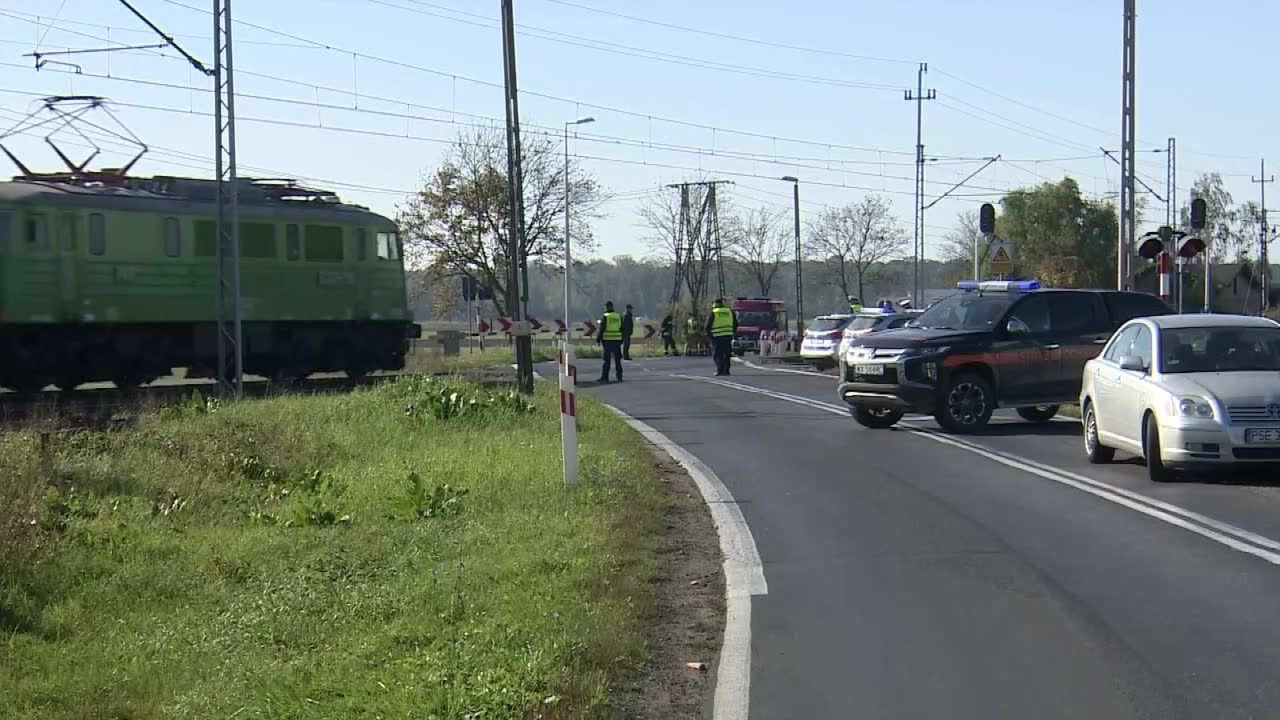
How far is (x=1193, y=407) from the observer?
12859 millimetres

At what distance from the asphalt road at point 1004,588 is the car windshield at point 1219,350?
1.13m

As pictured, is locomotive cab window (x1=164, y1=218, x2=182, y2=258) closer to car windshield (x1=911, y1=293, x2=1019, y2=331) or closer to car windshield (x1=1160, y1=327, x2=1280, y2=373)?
car windshield (x1=911, y1=293, x2=1019, y2=331)

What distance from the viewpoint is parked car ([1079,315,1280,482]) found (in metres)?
12.6

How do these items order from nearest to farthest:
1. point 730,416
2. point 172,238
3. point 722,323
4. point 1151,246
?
point 730,416 → point 1151,246 → point 172,238 → point 722,323

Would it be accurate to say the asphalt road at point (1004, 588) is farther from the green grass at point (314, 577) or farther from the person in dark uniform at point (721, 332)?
the person in dark uniform at point (721, 332)

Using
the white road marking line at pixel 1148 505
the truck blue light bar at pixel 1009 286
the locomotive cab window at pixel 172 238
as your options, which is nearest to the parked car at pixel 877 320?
the truck blue light bar at pixel 1009 286

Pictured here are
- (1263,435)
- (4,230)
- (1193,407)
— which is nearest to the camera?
(1263,435)

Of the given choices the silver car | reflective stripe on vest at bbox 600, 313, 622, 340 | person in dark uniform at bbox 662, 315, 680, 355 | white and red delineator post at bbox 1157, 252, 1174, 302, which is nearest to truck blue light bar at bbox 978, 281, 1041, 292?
white and red delineator post at bbox 1157, 252, 1174, 302

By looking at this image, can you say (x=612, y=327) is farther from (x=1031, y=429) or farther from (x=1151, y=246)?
(x=1031, y=429)

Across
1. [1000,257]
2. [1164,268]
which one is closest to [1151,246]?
[1164,268]

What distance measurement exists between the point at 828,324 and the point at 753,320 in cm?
1971

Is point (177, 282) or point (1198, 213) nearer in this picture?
point (1198, 213)

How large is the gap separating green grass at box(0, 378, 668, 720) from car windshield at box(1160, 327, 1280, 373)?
16.7ft

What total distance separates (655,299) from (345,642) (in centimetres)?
11670
